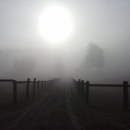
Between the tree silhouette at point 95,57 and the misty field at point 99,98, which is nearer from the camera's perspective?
the misty field at point 99,98

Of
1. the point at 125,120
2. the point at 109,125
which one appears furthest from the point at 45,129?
the point at 125,120

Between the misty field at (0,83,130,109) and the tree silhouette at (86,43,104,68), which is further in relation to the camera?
the tree silhouette at (86,43,104,68)

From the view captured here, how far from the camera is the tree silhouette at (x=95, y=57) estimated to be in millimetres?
81812

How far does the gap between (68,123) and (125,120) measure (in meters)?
2.52

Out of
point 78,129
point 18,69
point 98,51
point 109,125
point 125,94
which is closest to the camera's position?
point 78,129

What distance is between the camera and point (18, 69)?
10162 cm

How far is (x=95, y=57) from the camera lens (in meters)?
82.2

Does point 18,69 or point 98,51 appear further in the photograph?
point 18,69

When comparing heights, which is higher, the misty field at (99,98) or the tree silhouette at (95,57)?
the tree silhouette at (95,57)

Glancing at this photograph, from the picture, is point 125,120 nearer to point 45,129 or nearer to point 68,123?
point 68,123

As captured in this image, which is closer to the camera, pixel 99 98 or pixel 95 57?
pixel 99 98

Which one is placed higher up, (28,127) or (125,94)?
(125,94)

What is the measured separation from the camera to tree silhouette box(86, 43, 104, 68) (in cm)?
8181

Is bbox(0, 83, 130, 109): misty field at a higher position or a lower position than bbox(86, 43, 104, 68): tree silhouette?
lower
